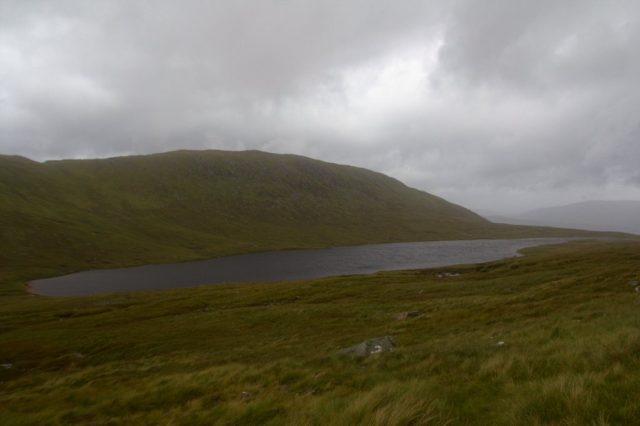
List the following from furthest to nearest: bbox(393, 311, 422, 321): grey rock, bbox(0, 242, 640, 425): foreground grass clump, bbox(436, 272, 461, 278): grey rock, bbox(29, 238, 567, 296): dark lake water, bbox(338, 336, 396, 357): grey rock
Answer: bbox(29, 238, 567, 296): dark lake water → bbox(436, 272, 461, 278): grey rock → bbox(393, 311, 422, 321): grey rock → bbox(338, 336, 396, 357): grey rock → bbox(0, 242, 640, 425): foreground grass clump

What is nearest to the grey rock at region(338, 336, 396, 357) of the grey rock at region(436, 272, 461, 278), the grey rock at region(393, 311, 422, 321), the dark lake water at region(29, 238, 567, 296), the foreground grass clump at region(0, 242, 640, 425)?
the foreground grass clump at region(0, 242, 640, 425)

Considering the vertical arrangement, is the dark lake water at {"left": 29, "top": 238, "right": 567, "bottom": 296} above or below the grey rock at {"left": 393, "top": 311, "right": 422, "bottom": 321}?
below

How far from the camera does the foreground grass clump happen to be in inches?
287

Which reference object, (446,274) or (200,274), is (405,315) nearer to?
(446,274)

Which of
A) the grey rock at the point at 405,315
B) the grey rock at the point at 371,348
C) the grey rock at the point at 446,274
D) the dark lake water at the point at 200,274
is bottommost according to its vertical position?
the dark lake water at the point at 200,274

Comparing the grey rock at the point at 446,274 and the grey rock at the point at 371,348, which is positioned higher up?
the grey rock at the point at 371,348

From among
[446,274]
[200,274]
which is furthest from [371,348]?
[200,274]

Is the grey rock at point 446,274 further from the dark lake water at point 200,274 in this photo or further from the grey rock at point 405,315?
the grey rock at point 405,315

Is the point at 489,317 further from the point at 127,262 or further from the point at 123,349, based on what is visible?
the point at 127,262

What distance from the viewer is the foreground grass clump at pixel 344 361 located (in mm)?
7285

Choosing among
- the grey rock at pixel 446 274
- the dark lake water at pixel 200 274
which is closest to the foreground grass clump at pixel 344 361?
the grey rock at pixel 446 274

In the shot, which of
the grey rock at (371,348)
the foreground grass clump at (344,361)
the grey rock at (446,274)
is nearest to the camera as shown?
the foreground grass clump at (344,361)

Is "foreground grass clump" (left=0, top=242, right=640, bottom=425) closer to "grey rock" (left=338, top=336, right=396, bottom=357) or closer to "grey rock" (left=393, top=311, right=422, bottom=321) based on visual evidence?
"grey rock" (left=393, top=311, right=422, bottom=321)

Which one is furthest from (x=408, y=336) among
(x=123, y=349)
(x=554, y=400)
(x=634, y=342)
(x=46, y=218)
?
(x=46, y=218)
